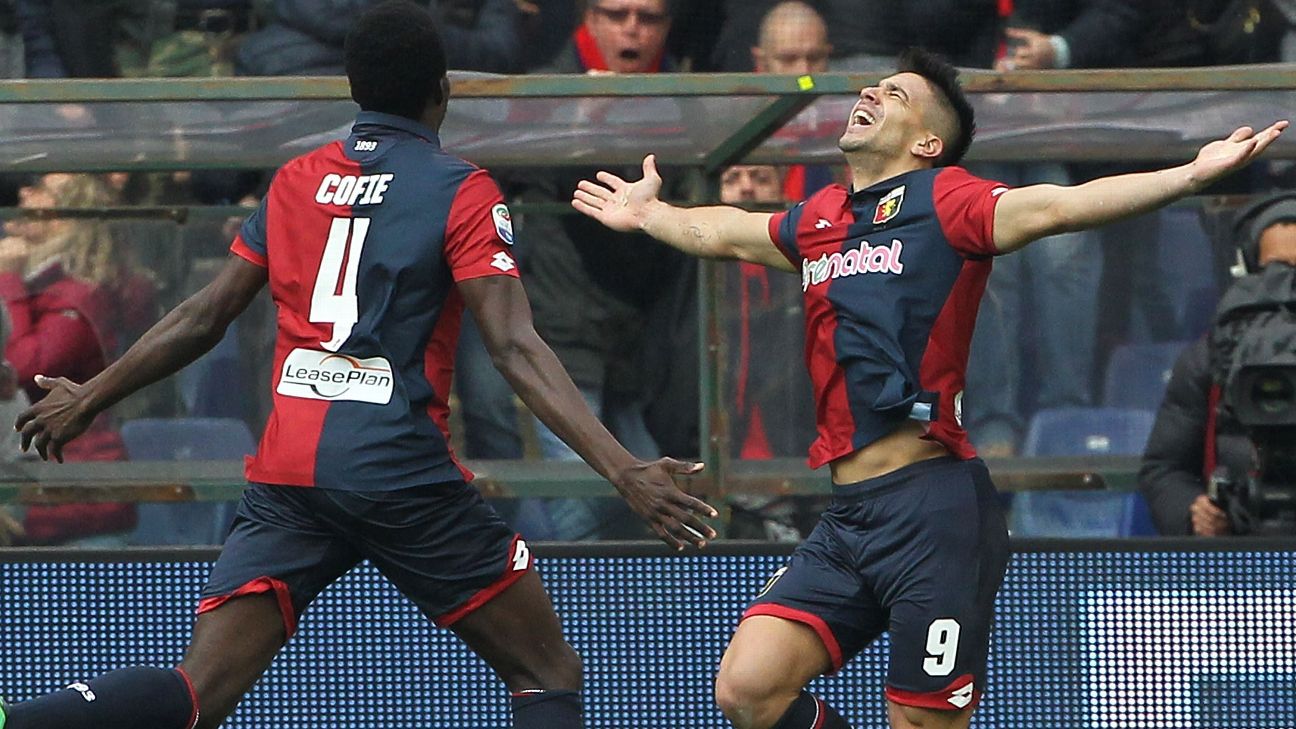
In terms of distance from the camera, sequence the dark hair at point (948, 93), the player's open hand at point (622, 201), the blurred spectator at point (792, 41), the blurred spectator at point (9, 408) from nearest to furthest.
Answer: the dark hair at point (948, 93)
the player's open hand at point (622, 201)
the blurred spectator at point (9, 408)
the blurred spectator at point (792, 41)

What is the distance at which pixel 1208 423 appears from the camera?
22.7 feet

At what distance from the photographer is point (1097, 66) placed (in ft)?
26.4

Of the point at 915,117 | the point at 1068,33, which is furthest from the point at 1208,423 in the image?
the point at 915,117

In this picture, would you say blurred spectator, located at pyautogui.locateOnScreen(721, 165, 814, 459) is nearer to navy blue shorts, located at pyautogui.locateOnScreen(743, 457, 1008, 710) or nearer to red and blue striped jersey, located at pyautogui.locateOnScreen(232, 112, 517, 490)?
navy blue shorts, located at pyautogui.locateOnScreen(743, 457, 1008, 710)

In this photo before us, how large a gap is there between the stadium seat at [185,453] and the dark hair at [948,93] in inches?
109

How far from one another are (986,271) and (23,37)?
14.6ft

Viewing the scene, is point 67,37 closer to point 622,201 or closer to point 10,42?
point 10,42

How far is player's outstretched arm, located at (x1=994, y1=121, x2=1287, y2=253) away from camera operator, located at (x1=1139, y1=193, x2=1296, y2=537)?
1.63m

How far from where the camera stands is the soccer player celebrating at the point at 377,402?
4.87 metres

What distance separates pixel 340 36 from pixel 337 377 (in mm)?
3207

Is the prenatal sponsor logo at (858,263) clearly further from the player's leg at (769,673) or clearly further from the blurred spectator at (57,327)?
the blurred spectator at (57,327)

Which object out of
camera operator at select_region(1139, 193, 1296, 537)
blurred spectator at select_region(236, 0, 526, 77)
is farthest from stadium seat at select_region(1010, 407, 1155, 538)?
blurred spectator at select_region(236, 0, 526, 77)

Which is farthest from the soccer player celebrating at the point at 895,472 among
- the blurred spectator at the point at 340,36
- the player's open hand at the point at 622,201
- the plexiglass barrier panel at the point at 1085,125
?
the blurred spectator at the point at 340,36

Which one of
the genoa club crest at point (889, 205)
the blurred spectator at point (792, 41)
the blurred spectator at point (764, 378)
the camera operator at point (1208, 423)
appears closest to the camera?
the genoa club crest at point (889, 205)
